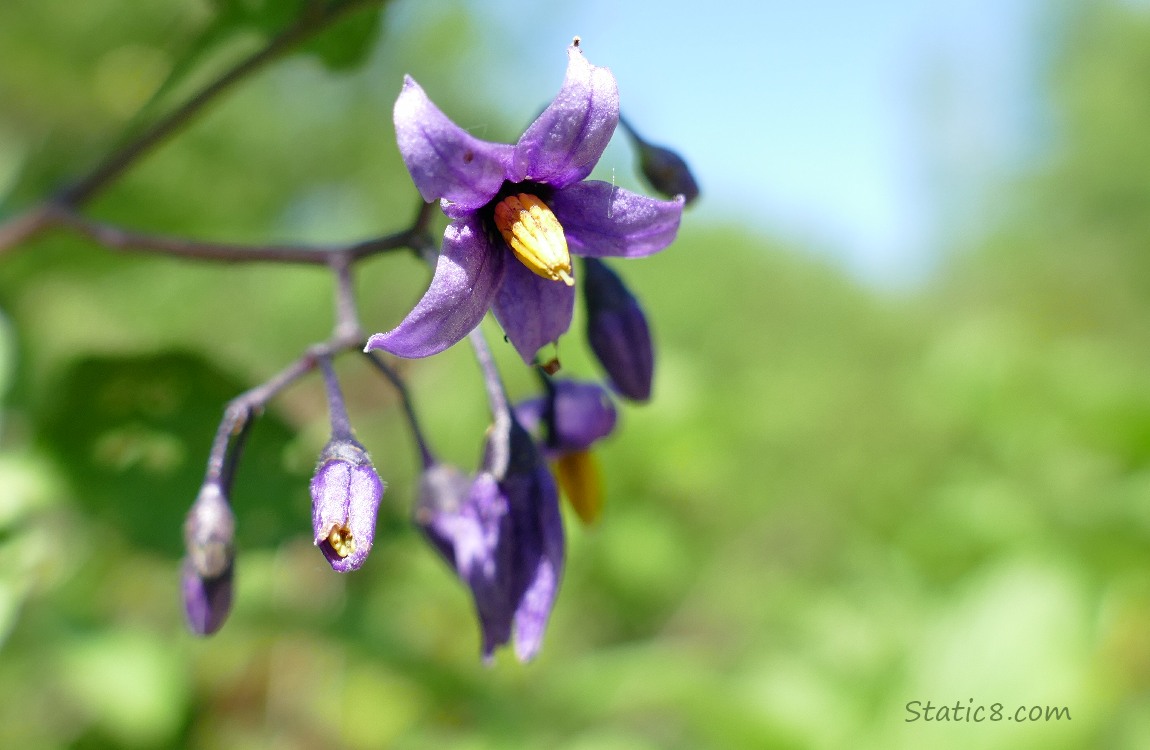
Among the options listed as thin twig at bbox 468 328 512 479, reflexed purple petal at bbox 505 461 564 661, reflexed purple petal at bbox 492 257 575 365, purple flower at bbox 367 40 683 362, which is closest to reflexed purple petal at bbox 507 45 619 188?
purple flower at bbox 367 40 683 362

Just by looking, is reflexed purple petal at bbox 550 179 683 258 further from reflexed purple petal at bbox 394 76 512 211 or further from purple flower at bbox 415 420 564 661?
purple flower at bbox 415 420 564 661

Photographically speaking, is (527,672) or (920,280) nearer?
(527,672)

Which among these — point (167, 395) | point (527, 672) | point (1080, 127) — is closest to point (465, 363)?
point (527, 672)

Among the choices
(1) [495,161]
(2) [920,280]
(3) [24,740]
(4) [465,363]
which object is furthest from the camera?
A: (2) [920,280]

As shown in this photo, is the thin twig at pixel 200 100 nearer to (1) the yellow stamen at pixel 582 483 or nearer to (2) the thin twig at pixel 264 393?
(2) the thin twig at pixel 264 393

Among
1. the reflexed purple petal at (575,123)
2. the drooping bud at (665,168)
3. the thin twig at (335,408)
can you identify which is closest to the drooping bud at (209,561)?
the thin twig at (335,408)

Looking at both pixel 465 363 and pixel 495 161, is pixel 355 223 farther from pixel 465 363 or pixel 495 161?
pixel 495 161

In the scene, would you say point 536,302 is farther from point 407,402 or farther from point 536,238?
point 407,402

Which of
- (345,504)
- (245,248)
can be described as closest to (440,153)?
(345,504)
